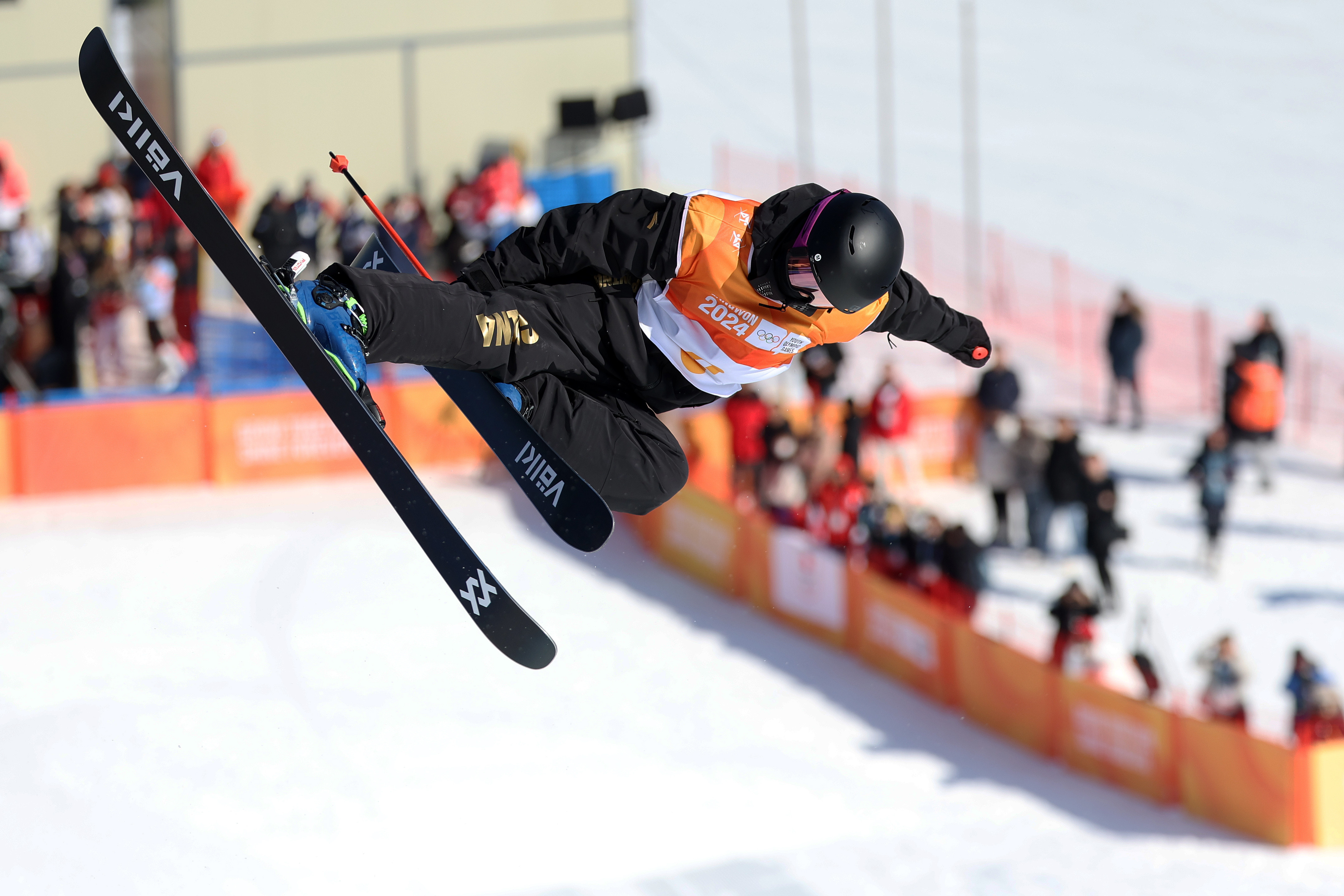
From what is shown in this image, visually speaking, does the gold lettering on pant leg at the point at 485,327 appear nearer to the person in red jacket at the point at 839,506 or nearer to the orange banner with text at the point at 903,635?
the orange banner with text at the point at 903,635

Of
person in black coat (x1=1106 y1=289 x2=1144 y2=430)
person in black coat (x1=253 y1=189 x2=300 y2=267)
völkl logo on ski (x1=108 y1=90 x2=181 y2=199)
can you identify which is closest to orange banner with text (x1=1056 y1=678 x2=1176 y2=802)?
person in black coat (x1=1106 y1=289 x2=1144 y2=430)

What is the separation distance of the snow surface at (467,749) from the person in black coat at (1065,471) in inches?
69.8

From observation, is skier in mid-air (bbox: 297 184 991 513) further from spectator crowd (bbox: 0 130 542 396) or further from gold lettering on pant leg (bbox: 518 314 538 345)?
spectator crowd (bbox: 0 130 542 396)

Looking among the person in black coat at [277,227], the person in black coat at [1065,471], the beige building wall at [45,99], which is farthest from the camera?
the beige building wall at [45,99]

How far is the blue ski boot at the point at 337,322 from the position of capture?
421cm

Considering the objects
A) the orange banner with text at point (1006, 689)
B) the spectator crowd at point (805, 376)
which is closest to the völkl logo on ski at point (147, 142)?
the spectator crowd at point (805, 376)

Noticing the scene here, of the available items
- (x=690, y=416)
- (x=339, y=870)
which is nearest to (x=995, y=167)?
(x=690, y=416)

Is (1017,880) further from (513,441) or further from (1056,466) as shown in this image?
(513,441)

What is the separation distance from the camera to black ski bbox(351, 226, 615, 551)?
480 cm

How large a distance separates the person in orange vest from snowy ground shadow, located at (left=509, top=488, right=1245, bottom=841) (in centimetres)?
425

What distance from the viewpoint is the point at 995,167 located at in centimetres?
2811

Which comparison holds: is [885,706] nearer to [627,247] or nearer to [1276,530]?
[1276,530]

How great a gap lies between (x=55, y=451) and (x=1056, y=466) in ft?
26.1

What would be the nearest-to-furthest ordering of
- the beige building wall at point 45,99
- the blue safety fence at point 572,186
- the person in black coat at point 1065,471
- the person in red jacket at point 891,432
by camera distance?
the person in black coat at point 1065,471 → the person in red jacket at point 891,432 → the beige building wall at point 45,99 → the blue safety fence at point 572,186
